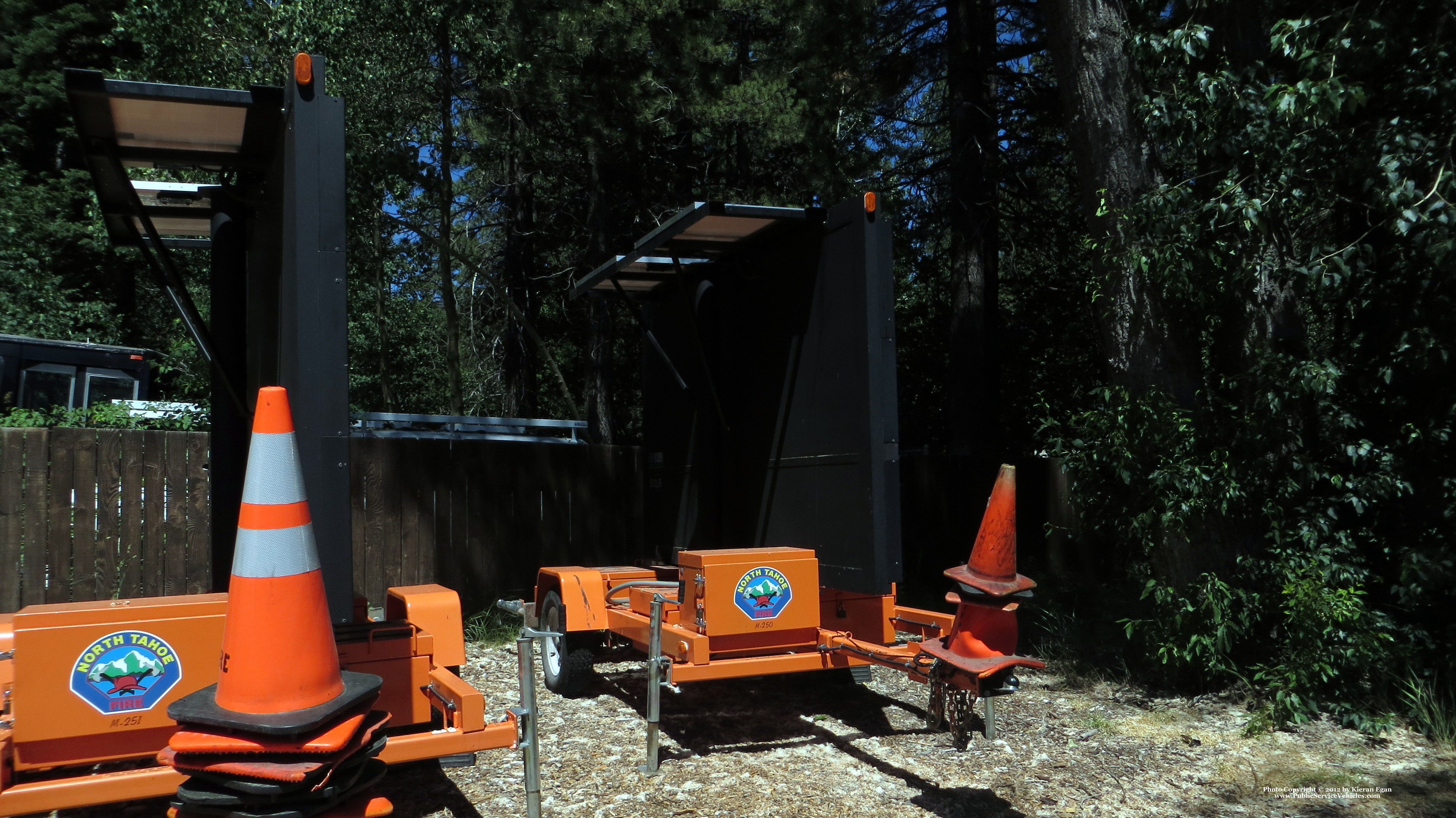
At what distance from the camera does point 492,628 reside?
9203 mm

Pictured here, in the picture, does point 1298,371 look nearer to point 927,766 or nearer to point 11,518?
point 927,766

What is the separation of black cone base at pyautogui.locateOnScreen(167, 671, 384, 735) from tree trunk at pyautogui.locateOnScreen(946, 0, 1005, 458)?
381 inches

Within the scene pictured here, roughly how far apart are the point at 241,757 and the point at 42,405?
13792 millimetres

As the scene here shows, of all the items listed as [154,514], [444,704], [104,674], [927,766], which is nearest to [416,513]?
[154,514]

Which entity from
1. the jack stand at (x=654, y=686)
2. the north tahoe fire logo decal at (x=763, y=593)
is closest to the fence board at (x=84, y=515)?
the jack stand at (x=654, y=686)

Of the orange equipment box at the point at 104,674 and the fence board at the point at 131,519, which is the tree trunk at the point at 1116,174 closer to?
the orange equipment box at the point at 104,674

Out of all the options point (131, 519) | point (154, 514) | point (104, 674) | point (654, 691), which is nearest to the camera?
point (104, 674)

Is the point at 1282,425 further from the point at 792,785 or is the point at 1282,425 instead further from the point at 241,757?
the point at 241,757

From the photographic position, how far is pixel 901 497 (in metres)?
11.9

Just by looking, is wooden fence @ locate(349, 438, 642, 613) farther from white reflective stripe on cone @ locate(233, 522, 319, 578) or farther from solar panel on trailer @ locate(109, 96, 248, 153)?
white reflective stripe on cone @ locate(233, 522, 319, 578)

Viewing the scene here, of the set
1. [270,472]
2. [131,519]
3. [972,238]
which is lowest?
[131,519]

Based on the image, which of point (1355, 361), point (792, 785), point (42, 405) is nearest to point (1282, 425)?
point (1355, 361)

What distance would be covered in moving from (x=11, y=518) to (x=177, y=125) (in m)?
4.08

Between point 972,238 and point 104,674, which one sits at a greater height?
point 972,238
